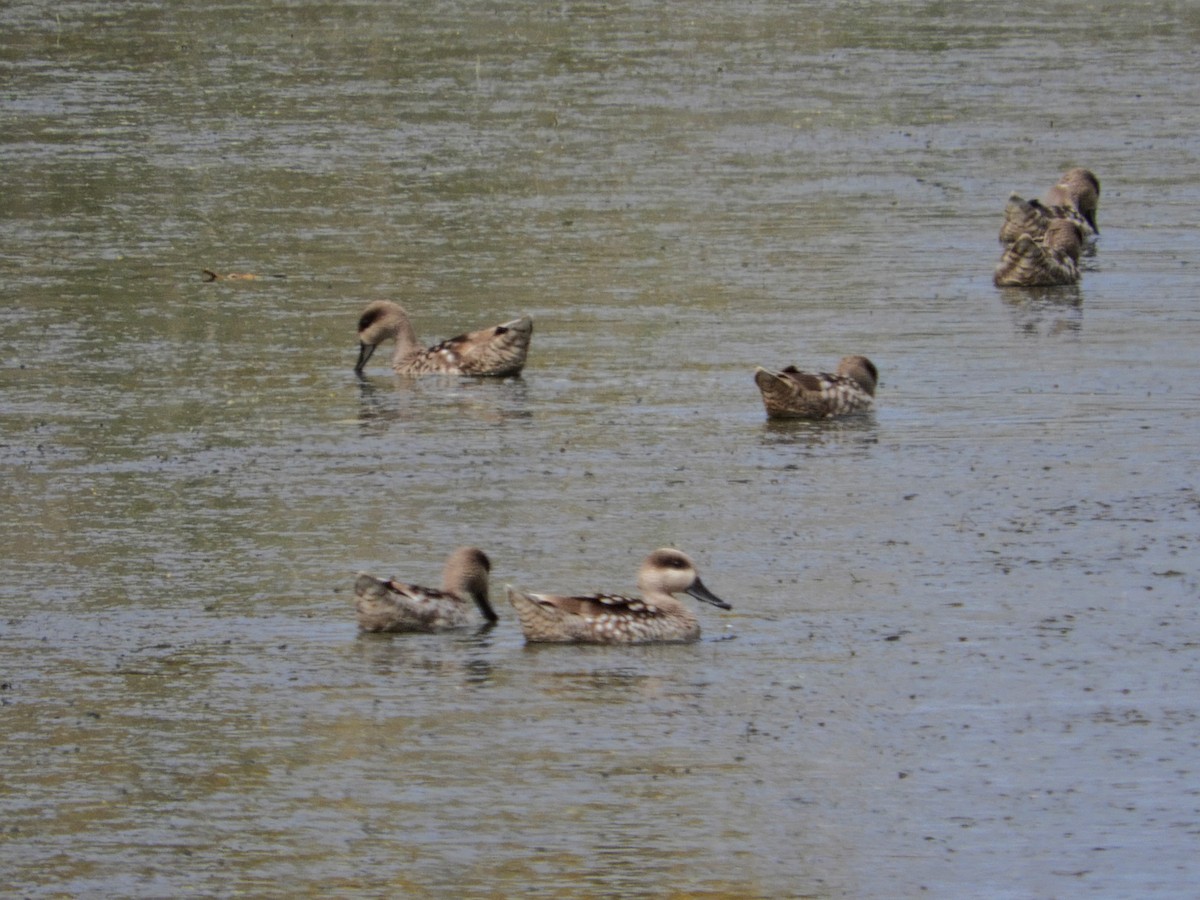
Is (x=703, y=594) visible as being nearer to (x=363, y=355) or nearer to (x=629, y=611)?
(x=629, y=611)

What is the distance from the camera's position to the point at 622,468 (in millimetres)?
14352

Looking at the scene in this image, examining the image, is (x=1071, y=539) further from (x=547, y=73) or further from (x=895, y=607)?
(x=547, y=73)

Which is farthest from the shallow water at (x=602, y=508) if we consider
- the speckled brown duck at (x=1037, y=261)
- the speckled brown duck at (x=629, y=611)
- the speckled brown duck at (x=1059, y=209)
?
the speckled brown duck at (x=1059, y=209)

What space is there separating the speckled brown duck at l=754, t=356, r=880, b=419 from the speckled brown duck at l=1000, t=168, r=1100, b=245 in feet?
16.1

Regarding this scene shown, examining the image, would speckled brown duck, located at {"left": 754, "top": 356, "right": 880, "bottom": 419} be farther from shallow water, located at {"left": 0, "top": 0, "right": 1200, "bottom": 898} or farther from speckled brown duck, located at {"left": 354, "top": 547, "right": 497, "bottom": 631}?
speckled brown duck, located at {"left": 354, "top": 547, "right": 497, "bottom": 631}

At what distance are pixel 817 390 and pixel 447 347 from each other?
3066 millimetres

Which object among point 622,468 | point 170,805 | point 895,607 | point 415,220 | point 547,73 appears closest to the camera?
point 170,805

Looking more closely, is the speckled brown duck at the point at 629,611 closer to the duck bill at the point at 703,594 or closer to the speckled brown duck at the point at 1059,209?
the duck bill at the point at 703,594

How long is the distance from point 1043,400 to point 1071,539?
11.2 ft

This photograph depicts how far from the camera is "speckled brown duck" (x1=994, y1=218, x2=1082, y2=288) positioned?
787 inches

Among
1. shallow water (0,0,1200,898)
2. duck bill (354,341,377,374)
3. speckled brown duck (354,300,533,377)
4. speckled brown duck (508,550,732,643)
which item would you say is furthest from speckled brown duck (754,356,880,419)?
speckled brown duck (508,550,732,643)

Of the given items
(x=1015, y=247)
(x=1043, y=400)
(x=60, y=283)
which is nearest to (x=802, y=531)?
(x=1043, y=400)

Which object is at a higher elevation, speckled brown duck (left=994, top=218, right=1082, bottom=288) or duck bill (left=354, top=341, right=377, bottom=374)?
speckled brown duck (left=994, top=218, right=1082, bottom=288)

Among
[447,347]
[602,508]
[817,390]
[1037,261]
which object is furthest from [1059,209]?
[602,508]
